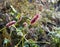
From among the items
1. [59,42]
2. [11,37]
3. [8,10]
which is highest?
[8,10]

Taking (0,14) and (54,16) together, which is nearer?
(0,14)

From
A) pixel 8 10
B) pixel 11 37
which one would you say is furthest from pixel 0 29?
pixel 8 10

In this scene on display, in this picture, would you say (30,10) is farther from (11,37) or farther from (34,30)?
(11,37)

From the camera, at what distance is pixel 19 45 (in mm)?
1238

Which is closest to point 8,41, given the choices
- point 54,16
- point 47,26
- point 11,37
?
point 11,37

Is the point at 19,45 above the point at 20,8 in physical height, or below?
below

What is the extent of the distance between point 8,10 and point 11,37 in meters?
0.26

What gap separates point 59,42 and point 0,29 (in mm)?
458

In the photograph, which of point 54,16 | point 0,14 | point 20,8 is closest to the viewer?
point 0,14

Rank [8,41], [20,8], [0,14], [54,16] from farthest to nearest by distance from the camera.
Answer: [54,16], [20,8], [0,14], [8,41]

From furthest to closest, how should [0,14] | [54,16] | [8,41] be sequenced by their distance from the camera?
[54,16] < [0,14] < [8,41]

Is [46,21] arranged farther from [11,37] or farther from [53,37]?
[11,37]

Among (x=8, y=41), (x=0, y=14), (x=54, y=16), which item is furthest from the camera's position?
(x=54, y=16)

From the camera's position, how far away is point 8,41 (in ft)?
3.94
